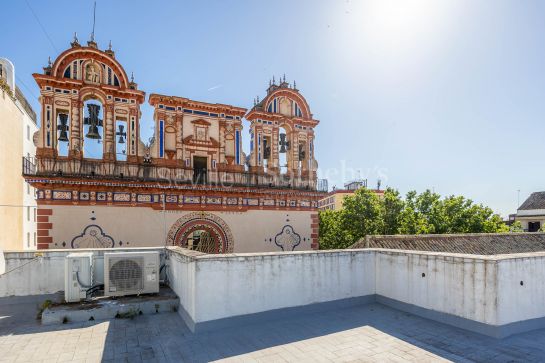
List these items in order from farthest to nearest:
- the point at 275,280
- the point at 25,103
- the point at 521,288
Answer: the point at 25,103 → the point at 275,280 → the point at 521,288

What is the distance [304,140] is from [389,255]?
35.9 feet

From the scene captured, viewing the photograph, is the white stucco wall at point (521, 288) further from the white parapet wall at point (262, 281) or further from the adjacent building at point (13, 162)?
the adjacent building at point (13, 162)

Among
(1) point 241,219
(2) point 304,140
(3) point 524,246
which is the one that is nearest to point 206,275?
(1) point 241,219

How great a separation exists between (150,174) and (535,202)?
A: 47.1 meters

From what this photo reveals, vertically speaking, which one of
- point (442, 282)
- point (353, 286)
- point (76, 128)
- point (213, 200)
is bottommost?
point (353, 286)

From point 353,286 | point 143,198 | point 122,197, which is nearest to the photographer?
point 353,286

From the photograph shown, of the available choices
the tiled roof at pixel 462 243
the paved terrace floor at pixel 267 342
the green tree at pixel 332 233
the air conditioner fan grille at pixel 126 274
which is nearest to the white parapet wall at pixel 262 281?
the paved terrace floor at pixel 267 342

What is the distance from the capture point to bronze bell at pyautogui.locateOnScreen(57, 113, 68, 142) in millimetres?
13008

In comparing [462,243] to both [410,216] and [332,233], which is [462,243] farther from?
[332,233]

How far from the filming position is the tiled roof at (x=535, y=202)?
3854 cm

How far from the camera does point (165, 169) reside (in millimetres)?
14266

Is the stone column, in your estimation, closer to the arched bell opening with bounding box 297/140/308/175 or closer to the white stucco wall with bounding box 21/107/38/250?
the white stucco wall with bounding box 21/107/38/250

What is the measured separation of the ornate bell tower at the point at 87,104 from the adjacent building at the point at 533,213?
4557 cm

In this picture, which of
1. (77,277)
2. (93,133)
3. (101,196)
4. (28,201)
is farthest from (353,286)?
(28,201)
